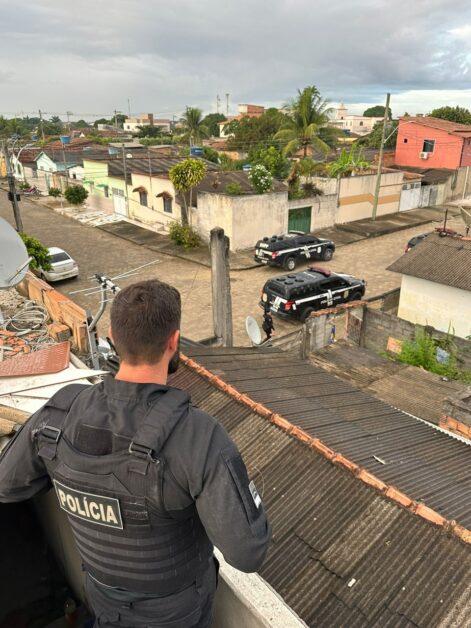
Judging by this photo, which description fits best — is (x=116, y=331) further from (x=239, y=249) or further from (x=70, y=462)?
(x=239, y=249)

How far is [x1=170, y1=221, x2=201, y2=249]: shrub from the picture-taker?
2266 centimetres

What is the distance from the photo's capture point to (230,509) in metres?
1.44

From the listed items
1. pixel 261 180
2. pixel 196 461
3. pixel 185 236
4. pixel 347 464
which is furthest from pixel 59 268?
pixel 196 461

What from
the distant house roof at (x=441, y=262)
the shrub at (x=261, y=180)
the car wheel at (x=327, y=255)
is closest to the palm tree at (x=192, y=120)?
the shrub at (x=261, y=180)

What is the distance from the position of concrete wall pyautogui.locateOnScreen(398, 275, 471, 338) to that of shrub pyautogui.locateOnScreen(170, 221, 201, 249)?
37.0ft

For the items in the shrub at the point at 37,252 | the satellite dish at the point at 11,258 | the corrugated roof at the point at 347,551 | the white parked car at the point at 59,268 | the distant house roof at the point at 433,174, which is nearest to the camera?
the corrugated roof at the point at 347,551

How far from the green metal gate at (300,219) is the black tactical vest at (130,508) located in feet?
75.7

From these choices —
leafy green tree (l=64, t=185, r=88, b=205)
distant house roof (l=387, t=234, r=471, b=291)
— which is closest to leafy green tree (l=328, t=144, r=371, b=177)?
distant house roof (l=387, t=234, r=471, b=291)

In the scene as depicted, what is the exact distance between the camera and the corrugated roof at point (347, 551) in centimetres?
330

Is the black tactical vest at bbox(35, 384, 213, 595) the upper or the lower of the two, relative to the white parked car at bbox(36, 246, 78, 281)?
upper

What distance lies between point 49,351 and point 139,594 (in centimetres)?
308

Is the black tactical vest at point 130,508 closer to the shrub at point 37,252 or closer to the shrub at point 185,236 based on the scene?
the shrub at point 37,252

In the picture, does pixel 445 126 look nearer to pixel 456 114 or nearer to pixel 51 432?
pixel 456 114

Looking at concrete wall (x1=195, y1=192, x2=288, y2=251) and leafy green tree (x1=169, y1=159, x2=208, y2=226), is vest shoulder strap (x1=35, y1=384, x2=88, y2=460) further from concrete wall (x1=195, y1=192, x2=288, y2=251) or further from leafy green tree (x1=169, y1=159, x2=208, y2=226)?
leafy green tree (x1=169, y1=159, x2=208, y2=226)
